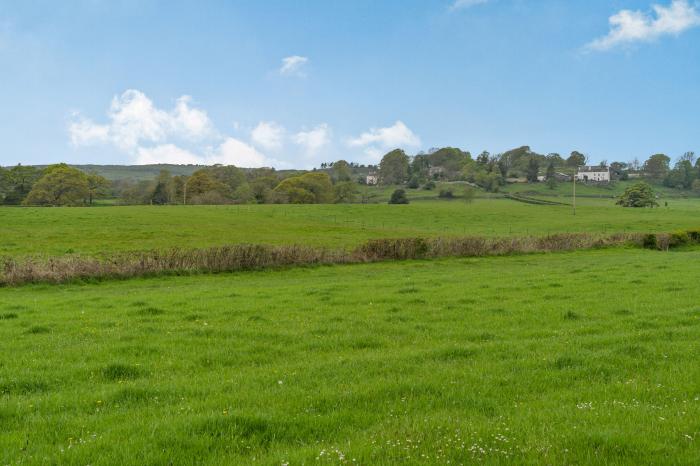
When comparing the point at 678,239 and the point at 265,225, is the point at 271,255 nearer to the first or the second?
the point at 678,239

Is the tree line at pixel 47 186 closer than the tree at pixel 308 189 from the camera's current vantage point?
Yes

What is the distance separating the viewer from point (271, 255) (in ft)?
101

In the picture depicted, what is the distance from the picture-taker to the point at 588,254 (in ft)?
132

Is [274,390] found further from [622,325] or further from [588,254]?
[588,254]

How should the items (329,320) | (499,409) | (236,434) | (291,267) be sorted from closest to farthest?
(236,434), (499,409), (329,320), (291,267)

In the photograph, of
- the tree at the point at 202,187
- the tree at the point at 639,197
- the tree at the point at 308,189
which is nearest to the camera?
the tree at the point at 639,197

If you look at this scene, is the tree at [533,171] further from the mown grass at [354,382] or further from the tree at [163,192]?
the mown grass at [354,382]

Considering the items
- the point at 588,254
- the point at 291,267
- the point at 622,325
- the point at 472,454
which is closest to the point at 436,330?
the point at 622,325

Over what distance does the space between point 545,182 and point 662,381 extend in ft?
635

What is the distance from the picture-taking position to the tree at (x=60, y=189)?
10406cm

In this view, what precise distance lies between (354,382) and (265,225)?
60878mm

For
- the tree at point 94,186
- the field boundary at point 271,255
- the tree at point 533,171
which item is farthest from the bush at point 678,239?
the tree at point 533,171

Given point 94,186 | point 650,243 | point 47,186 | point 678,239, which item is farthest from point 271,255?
point 94,186

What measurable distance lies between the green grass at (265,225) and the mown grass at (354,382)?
2734cm
